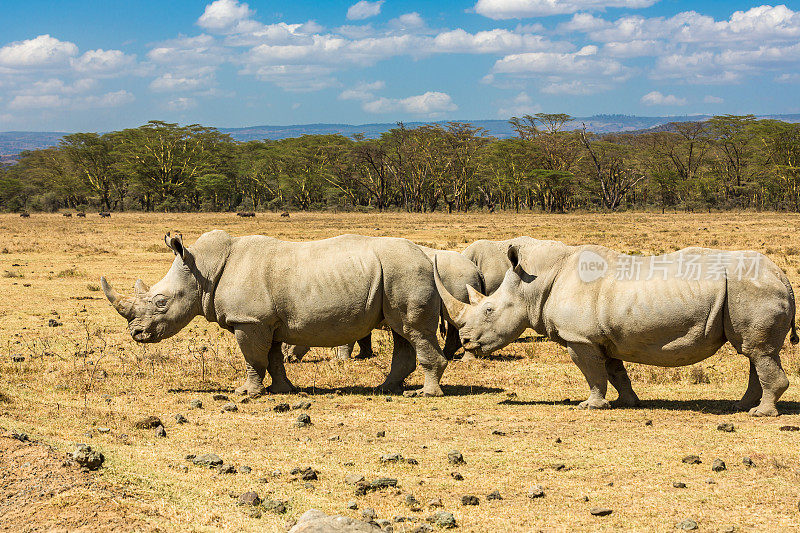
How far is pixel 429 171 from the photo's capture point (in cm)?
7531

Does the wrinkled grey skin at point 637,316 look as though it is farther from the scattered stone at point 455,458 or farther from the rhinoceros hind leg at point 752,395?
the scattered stone at point 455,458

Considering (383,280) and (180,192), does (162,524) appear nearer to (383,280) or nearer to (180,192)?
(383,280)

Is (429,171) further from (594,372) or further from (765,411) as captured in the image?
(765,411)

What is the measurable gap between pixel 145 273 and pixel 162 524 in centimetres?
1952

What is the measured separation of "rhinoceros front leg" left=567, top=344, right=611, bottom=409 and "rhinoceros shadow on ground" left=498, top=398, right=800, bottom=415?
362 mm

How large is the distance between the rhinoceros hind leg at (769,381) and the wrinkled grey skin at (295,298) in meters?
3.58

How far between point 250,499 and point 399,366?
4520 millimetres

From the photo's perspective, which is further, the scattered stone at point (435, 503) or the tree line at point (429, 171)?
the tree line at point (429, 171)

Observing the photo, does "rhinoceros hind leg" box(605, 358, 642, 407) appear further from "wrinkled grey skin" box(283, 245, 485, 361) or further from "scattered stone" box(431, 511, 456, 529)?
"scattered stone" box(431, 511, 456, 529)

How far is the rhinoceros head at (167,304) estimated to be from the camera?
991 cm

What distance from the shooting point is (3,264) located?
1022 inches

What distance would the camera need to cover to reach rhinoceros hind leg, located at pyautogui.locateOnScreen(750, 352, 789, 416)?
25.9ft

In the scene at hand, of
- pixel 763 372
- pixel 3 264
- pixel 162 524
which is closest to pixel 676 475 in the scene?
pixel 763 372

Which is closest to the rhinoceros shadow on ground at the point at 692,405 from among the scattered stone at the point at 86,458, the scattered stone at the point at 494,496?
the scattered stone at the point at 494,496
